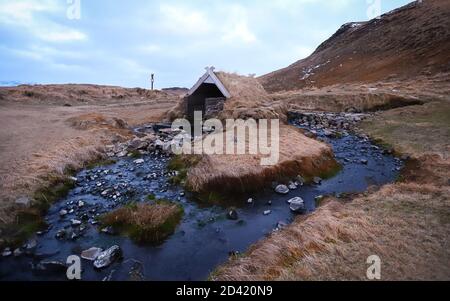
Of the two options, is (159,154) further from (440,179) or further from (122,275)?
(440,179)

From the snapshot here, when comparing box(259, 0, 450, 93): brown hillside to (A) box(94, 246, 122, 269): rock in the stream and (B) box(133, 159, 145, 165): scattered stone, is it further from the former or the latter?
(A) box(94, 246, 122, 269): rock in the stream

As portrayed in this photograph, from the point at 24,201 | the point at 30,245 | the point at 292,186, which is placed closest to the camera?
the point at 30,245

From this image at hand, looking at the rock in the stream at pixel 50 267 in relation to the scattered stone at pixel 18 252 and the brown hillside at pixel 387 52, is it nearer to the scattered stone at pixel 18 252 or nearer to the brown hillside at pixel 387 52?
the scattered stone at pixel 18 252

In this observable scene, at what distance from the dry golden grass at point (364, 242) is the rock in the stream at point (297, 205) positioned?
0.78 m

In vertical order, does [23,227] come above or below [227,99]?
below

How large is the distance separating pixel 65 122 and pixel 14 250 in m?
17.6

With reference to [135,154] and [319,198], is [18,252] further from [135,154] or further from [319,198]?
[319,198]

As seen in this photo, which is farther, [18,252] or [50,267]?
[18,252]

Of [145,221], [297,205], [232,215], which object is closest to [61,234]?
[145,221]

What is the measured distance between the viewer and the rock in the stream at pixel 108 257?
7.46 metres

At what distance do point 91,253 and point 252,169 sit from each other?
21.2 ft

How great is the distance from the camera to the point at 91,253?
25.8 ft

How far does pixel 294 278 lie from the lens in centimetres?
602

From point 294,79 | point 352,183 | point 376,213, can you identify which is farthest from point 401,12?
point 376,213
